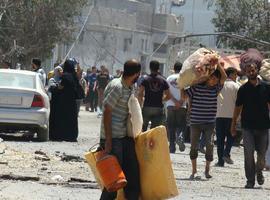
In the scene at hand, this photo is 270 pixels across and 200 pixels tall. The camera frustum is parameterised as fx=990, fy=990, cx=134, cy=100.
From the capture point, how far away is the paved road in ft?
37.6

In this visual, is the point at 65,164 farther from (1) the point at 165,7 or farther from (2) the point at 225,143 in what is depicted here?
(1) the point at 165,7

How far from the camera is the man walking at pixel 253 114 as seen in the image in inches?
530

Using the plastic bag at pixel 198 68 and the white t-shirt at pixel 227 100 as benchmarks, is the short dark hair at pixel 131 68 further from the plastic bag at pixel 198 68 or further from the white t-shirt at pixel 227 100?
the white t-shirt at pixel 227 100

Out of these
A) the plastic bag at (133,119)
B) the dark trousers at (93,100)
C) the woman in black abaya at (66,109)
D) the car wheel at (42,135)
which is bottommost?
the dark trousers at (93,100)

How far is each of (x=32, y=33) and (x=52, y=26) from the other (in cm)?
108

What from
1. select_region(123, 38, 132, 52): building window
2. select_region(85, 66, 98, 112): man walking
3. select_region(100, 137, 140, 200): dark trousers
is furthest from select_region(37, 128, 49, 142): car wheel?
select_region(123, 38, 132, 52): building window

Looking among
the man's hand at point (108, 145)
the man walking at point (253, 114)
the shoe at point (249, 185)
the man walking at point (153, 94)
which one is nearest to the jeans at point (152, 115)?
the man walking at point (153, 94)

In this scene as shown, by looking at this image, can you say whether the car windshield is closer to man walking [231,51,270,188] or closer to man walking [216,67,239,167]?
man walking [216,67,239,167]

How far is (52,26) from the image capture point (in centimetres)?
4806

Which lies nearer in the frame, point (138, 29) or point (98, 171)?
point (98, 171)

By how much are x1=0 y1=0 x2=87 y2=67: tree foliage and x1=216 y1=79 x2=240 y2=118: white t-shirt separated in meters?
27.8

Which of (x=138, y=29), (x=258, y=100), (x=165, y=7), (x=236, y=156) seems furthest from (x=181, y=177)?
(x=165, y=7)

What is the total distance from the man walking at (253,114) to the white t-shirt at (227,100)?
389 centimetres

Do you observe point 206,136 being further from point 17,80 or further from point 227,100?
point 17,80
